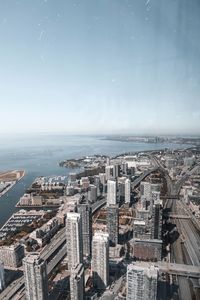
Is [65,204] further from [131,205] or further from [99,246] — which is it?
[99,246]

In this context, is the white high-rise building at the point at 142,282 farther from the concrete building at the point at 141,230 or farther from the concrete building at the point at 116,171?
the concrete building at the point at 116,171

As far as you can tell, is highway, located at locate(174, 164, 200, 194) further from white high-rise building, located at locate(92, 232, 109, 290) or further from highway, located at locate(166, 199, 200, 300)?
white high-rise building, located at locate(92, 232, 109, 290)

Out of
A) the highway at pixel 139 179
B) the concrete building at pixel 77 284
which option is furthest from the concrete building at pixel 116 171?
the concrete building at pixel 77 284

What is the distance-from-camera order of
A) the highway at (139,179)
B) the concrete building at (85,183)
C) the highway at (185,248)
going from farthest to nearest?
the highway at (139,179), the concrete building at (85,183), the highway at (185,248)

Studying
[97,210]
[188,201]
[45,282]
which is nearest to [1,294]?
[45,282]

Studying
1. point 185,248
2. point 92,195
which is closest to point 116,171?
point 92,195

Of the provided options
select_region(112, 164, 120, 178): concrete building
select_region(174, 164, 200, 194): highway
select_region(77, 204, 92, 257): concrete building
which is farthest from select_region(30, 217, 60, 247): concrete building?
select_region(112, 164, 120, 178): concrete building
